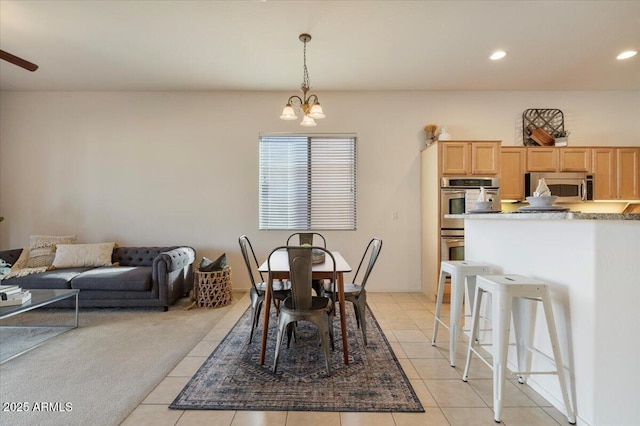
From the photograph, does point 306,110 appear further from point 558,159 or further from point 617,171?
point 617,171

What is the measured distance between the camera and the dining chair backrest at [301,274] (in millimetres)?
1979

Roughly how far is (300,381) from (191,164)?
352 centimetres

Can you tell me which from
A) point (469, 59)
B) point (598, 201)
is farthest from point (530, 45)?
point (598, 201)

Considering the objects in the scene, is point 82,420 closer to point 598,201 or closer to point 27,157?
point 27,157

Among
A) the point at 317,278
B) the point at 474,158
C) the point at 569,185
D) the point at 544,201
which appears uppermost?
the point at 474,158

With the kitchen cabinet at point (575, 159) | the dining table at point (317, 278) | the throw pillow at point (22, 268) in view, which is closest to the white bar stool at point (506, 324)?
the dining table at point (317, 278)

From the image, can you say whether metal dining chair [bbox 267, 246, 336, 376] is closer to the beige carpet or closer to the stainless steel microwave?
the beige carpet

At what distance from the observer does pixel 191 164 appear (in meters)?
4.42

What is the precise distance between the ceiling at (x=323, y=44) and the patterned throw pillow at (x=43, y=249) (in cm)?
215

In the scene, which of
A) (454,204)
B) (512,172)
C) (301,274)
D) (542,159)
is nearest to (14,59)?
(301,274)

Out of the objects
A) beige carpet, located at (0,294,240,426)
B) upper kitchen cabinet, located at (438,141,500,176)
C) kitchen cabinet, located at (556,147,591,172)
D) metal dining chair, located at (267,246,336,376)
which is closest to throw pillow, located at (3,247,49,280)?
beige carpet, located at (0,294,240,426)

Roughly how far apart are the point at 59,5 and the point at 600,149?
6280mm

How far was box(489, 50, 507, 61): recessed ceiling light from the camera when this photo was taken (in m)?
3.28

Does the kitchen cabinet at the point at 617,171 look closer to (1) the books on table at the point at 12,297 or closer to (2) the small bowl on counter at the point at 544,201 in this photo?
(2) the small bowl on counter at the point at 544,201
